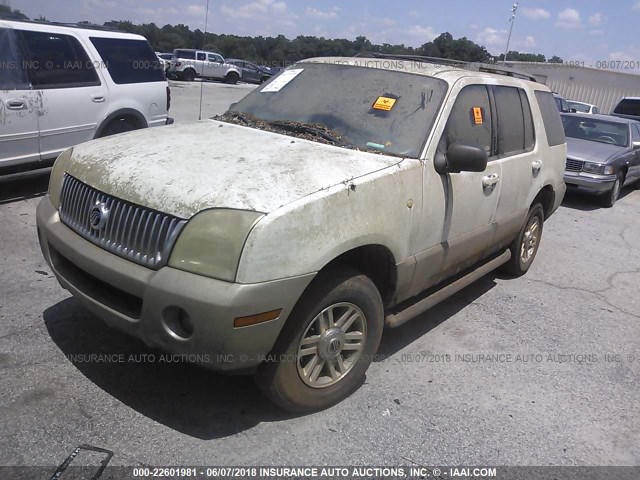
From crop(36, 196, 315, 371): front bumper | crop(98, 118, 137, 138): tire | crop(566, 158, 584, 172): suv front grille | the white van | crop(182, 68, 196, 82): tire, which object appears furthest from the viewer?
crop(182, 68, 196, 82): tire

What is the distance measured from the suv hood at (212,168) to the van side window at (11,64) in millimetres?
3269

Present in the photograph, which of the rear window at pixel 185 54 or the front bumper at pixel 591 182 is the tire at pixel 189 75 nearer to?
the rear window at pixel 185 54

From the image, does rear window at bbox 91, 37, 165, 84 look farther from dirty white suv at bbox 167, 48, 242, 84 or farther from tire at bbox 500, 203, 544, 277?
dirty white suv at bbox 167, 48, 242, 84

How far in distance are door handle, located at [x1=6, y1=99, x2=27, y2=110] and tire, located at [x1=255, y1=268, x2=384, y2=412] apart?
4.72 m

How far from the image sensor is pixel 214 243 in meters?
2.52

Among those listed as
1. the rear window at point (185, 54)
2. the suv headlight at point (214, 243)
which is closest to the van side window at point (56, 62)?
the suv headlight at point (214, 243)

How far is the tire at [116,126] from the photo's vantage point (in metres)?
7.03

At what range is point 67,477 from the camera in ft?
8.13

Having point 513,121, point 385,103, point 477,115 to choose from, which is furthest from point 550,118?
point 385,103

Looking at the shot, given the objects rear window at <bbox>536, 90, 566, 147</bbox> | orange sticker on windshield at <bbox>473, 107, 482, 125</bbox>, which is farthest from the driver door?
rear window at <bbox>536, 90, 566, 147</bbox>

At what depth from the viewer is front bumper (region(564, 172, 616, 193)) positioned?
31.0 feet

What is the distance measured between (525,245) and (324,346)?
10.8ft

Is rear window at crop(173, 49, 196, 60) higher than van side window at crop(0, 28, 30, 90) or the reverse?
higher

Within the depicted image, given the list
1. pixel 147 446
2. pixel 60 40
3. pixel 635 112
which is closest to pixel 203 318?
pixel 147 446
